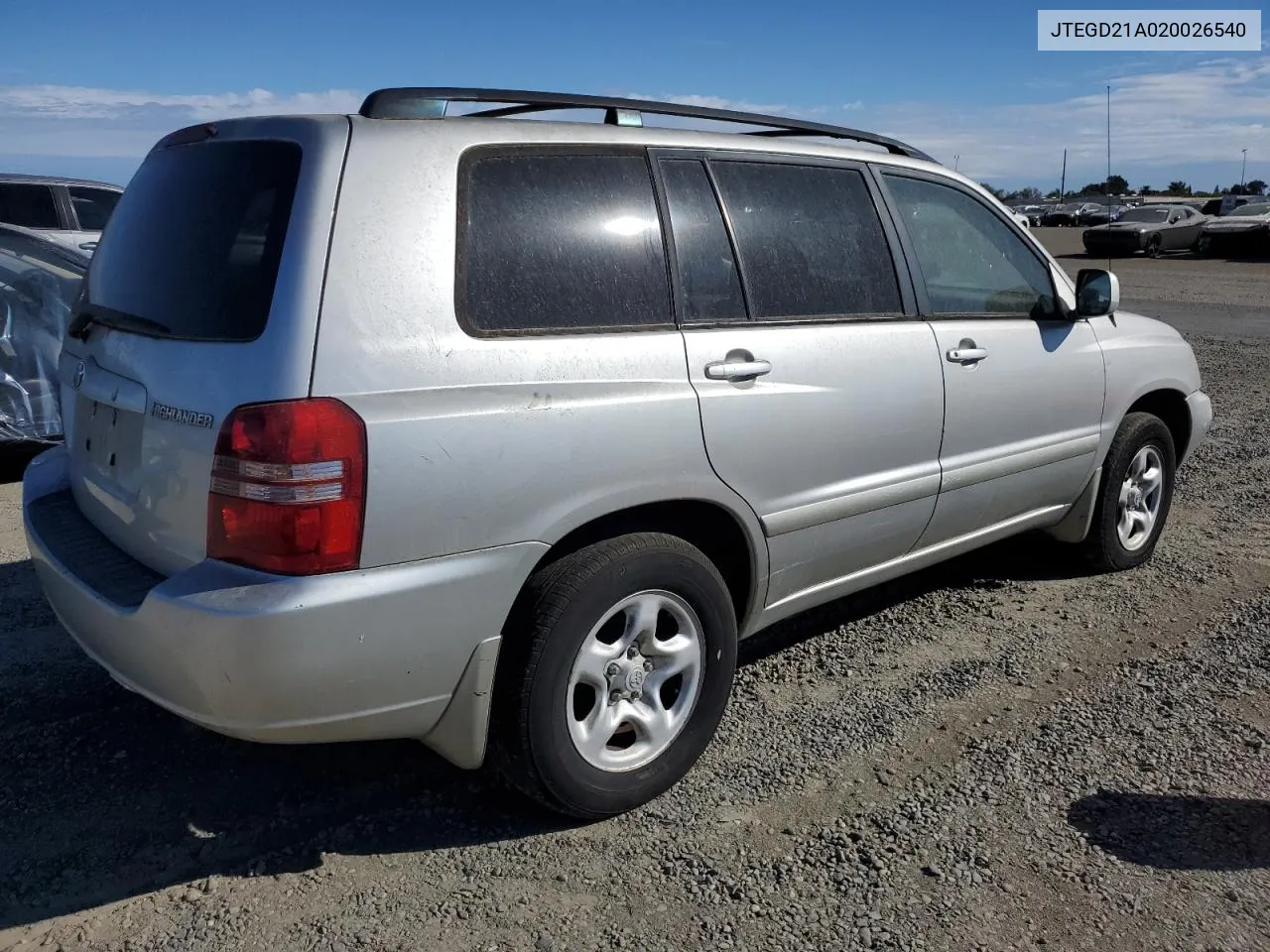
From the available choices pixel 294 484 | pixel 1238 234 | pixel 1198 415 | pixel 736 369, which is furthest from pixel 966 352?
pixel 1238 234

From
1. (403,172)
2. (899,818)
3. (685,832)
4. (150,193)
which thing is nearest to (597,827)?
(685,832)

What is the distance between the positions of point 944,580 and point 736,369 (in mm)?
2309

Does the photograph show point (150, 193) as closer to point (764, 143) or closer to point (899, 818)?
point (764, 143)

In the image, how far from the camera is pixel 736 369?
124 inches

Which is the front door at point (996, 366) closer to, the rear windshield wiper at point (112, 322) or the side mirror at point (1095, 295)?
the side mirror at point (1095, 295)

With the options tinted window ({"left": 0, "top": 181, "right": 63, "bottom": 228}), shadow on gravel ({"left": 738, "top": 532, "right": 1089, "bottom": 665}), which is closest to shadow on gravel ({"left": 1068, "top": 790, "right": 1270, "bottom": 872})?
shadow on gravel ({"left": 738, "top": 532, "right": 1089, "bottom": 665})

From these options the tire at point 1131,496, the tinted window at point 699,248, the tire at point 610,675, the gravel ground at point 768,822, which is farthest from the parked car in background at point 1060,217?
the tire at point 610,675

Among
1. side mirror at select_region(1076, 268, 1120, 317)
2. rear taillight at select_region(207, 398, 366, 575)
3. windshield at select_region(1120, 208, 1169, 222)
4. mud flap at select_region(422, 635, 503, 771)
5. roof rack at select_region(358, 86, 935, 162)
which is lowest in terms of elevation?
mud flap at select_region(422, 635, 503, 771)

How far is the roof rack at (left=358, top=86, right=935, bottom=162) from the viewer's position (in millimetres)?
2799

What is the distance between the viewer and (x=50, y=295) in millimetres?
6309

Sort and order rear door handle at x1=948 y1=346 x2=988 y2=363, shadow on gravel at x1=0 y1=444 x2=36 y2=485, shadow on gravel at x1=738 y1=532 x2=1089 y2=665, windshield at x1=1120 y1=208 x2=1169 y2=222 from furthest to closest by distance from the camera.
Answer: windshield at x1=1120 y1=208 x2=1169 y2=222
shadow on gravel at x1=0 y1=444 x2=36 y2=485
shadow on gravel at x1=738 y1=532 x2=1089 y2=665
rear door handle at x1=948 y1=346 x2=988 y2=363

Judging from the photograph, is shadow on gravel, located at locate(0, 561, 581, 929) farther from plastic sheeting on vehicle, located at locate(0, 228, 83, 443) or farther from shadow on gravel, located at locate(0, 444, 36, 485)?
shadow on gravel, located at locate(0, 444, 36, 485)

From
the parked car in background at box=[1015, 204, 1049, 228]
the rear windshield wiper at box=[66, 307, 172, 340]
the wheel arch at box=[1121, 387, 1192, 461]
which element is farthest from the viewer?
the parked car in background at box=[1015, 204, 1049, 228]

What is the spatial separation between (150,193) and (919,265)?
8.16 ft
